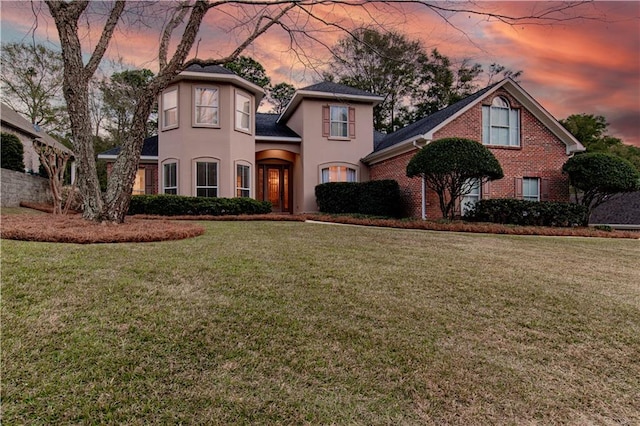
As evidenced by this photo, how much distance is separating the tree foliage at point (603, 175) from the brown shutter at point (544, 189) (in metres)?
0.98

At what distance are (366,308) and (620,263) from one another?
5.74 m

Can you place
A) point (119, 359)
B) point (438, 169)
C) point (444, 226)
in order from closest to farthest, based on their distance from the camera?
1. point (119, 359)
2. point (444, 226)
3. point (438, 169)

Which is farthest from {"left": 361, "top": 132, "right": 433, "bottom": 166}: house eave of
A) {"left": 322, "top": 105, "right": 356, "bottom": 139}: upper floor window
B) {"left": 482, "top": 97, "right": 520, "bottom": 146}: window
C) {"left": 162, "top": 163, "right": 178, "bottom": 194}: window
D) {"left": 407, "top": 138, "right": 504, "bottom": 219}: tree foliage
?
{"left": 162, "top": 163, "right": 178, "bottom": 194}: window

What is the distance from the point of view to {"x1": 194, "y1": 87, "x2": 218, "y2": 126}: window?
1388cm

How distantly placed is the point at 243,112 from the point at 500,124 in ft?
34.0

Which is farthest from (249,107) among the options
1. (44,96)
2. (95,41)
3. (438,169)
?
(44,96)

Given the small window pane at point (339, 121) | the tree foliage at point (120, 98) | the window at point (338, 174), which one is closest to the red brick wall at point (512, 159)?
the window at point (338, 174)

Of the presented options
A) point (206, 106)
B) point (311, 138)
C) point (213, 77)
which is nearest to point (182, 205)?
point (206, 106)

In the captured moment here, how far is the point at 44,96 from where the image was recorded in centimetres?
2489

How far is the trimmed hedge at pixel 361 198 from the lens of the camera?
1368 cm

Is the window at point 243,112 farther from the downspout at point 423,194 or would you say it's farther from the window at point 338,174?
the downspout at point 423,194

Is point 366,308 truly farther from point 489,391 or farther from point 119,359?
point 119,359

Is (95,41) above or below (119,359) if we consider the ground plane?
above

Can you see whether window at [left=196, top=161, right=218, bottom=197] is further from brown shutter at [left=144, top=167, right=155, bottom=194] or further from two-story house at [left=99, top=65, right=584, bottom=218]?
brown shutter at [left=144, top=167, right=155, bottom=194]
